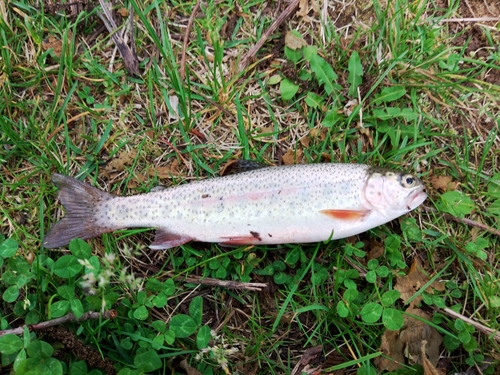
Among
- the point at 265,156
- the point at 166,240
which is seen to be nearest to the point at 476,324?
the point at 265,156

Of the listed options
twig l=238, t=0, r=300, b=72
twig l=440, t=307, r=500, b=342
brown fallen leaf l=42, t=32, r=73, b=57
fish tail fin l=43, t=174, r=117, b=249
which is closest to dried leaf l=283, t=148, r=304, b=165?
twig l=238, t=0, r=300, b=72

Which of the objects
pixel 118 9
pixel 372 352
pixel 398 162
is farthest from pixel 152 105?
pixel 372 352

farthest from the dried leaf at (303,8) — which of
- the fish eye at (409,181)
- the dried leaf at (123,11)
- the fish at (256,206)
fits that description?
the fish eye at (409,181)

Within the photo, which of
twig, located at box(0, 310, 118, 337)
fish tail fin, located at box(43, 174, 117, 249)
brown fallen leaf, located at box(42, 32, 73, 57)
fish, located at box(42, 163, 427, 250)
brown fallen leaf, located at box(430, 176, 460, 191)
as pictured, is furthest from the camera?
brown fallen leaf, located at box(42, 32, 73, 57)

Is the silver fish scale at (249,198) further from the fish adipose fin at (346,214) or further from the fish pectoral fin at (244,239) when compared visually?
the fish pectoral fin at (244,239)

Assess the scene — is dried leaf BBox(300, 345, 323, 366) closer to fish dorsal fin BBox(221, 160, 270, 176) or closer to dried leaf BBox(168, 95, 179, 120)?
fish dorsal fin BBox(221, 160, 270, 176)

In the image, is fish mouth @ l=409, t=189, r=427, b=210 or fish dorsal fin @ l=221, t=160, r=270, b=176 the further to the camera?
fish dorsal fin @ l=221, t=160, r=270, b=176
